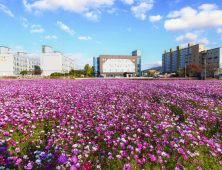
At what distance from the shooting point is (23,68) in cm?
10700

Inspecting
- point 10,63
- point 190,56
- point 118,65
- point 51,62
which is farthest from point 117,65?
point 10,63

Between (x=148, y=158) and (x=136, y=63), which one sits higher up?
(x=136, y=63)

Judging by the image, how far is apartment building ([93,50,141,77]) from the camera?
331ft

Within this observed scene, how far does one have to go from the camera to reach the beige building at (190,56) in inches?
3374

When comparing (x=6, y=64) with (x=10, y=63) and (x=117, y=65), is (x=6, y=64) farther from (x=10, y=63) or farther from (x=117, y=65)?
(x=117, y=65)

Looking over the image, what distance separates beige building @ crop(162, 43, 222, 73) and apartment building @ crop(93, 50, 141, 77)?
38.6 meters

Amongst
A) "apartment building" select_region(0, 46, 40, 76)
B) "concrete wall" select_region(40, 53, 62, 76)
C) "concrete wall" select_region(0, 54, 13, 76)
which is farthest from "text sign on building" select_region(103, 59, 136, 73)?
"concrete wall" select_region(0, 54, 13, 76)

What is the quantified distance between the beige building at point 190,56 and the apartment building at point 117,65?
38573 millimetres

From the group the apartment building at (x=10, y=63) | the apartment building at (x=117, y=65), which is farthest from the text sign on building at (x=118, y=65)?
the apartment building at (x=10, y=63)

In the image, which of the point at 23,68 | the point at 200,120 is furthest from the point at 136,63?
the point at 200,120

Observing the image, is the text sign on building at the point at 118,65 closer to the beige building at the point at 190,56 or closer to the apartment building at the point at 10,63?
the beige building at the point at 190,56

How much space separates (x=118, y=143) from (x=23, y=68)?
127834 millimetres

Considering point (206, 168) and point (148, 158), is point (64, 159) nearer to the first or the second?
point (148, 158)

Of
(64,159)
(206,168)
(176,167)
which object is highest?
(64,159)
